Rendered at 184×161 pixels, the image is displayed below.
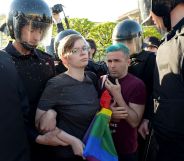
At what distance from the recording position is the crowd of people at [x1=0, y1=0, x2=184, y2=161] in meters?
2.31

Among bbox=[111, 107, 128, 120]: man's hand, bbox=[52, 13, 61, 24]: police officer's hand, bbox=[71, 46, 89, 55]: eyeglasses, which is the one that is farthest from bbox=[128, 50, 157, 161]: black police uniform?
bbox=[52, 13, 61, 24]: police officer's hand

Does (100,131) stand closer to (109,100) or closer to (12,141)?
(109,100)

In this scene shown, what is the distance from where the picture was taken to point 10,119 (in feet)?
7.05

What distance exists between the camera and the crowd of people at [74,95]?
231cm

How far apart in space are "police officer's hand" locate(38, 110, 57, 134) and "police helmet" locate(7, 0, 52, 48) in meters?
0.68

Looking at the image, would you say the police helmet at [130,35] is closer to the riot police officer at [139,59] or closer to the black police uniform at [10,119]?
the riot police officer at [139,59]

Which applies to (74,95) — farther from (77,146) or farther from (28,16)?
(28,16)

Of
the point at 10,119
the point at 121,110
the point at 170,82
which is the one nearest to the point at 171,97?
the point at 170,82

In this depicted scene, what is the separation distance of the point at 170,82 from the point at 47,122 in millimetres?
906

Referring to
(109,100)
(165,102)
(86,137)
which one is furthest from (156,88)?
(86,137)

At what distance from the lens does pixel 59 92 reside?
2.68 m

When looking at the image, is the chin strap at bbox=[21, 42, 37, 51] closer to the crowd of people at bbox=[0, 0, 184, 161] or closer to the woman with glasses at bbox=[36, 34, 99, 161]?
the crowd of people at bbox=[0, 0, 184, 161]

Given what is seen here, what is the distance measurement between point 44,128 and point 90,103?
39cm

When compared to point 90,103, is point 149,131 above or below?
below
